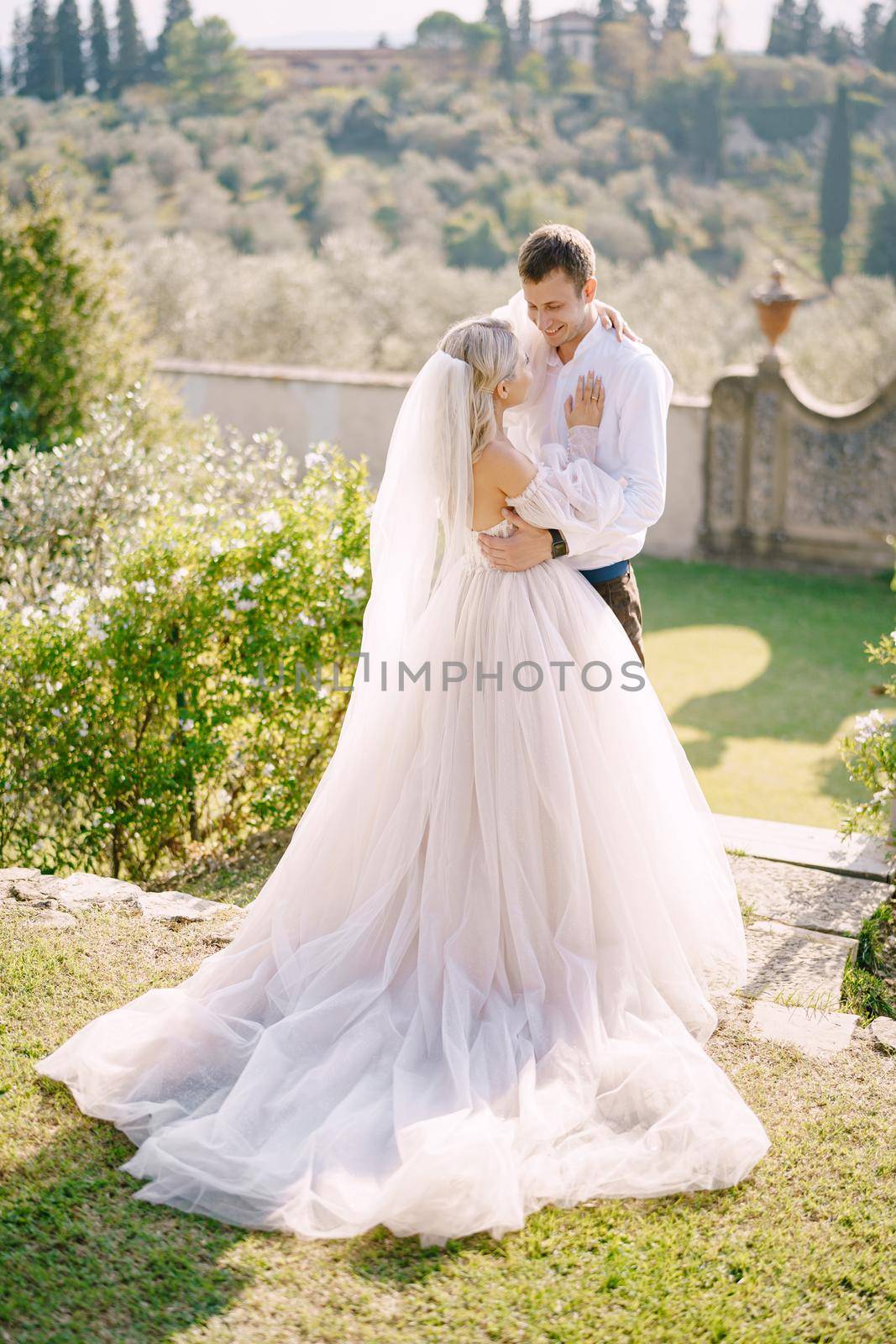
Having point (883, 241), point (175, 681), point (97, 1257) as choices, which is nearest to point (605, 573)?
point (175, 681)

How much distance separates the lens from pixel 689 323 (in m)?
22.4

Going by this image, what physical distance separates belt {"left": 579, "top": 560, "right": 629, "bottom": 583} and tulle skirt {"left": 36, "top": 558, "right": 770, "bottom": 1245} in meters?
0.22

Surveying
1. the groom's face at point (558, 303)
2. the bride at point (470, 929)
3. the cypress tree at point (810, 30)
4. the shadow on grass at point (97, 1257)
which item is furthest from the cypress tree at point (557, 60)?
the shadow on grass at point (97, 1257)

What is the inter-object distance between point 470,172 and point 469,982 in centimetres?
3082

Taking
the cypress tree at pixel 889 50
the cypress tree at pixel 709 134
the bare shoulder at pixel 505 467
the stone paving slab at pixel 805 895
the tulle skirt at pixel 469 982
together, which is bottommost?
the stone paving slab at pixel 805 895

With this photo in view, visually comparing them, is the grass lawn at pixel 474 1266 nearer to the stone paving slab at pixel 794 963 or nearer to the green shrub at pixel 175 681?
the stone paving slab at pixel 794 963

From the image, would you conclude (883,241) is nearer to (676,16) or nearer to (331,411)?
(676,16)

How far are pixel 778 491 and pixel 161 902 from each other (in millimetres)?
7831

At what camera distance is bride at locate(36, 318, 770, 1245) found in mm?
2455

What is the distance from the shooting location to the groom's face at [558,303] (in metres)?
3.15

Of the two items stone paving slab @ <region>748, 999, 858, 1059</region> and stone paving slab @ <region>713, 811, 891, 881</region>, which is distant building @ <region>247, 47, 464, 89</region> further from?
stone paving slab @ <region>748, 999, 858, 1059</region>

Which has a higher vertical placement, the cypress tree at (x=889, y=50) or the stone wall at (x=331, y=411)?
the cypress tree at (x=889, y=50)

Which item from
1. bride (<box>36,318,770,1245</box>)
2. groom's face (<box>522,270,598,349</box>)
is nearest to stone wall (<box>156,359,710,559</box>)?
groom's face (<box>522,270,598,349</box>)

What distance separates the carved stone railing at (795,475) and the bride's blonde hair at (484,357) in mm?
7541
